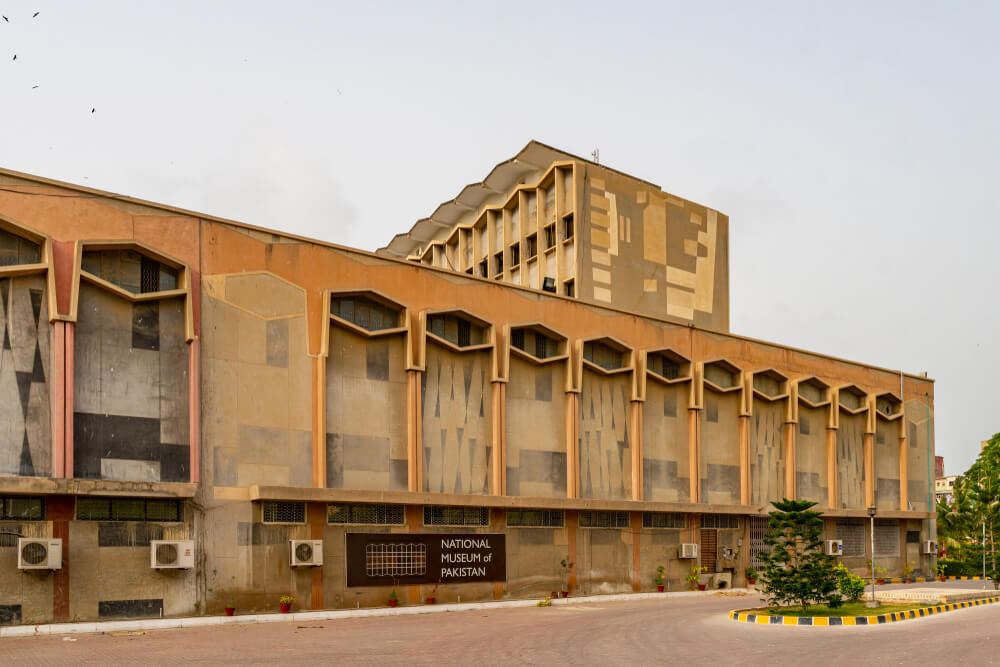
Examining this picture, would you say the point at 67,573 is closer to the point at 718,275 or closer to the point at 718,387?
the point at 718,387

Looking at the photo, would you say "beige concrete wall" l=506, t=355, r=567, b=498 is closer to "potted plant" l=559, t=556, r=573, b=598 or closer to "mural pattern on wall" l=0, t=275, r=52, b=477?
"potted plant" l=559, t=556, r=573, b=598

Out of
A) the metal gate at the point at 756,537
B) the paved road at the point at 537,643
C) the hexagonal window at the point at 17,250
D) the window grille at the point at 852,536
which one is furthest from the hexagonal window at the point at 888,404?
the hexagonal window at the point at 17,250

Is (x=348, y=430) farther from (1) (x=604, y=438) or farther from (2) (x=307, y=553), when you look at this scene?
(1) (x=604, y=438)

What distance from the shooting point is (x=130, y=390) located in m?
26.0

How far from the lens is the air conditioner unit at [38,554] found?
23.2 metres

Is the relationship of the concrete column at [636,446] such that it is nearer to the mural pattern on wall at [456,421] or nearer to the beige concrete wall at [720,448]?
the beige concrete wall at [720,448]

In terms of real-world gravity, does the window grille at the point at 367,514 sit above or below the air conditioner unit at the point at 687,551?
above

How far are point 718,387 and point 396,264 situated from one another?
16.8 meters

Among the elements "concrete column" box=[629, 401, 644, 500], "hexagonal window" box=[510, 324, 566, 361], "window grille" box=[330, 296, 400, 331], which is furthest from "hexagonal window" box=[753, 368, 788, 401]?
"window grille" box=[330, 296, 400, 331]

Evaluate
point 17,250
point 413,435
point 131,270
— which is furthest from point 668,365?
point 17,250

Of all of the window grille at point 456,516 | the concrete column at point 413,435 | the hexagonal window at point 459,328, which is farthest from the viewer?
the hexagonal window at point 459,328

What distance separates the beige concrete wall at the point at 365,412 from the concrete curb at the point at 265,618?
3.83 m

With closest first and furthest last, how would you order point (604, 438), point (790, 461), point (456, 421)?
point (456, 421), point (604, 438), point (790, 461)

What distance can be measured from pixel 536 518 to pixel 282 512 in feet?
32.2
